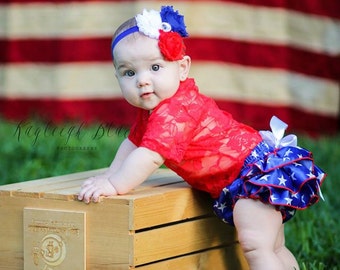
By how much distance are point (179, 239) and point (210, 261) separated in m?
0.21

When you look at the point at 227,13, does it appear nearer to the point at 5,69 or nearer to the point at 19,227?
the point at 5,69

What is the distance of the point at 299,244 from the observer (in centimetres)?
348

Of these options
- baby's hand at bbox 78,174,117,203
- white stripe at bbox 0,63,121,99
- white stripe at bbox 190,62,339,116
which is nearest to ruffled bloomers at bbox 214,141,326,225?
baby's hand at bbox 78,174,117,203

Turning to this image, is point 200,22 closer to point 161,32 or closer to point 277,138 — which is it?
point 277,138

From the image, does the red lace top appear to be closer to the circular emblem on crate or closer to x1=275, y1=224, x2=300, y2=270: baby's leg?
x1=275, y1=224, x2=300, y2=270: baby's leg

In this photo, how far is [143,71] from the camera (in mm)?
2895

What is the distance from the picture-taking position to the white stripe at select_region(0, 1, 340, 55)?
582 centimetres

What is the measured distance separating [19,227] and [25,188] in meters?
0.13

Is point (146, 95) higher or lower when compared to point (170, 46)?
lower

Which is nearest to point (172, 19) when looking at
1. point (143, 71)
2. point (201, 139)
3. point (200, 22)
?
point (143, 71)

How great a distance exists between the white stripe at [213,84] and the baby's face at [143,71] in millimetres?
2899

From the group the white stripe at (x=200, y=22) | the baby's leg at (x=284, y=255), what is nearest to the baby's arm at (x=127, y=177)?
the baby's leg at (x=284, y=255)

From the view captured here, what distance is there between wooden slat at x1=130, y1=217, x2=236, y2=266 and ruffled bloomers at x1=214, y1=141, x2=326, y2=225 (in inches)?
3.6

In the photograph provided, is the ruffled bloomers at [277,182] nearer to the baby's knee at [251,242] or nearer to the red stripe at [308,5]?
the baby's knee at [251,242]
